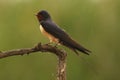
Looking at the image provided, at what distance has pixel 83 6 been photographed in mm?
9172

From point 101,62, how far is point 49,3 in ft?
3.38

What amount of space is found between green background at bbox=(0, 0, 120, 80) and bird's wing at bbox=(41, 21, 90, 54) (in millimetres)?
3756

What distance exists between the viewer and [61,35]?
16.1 ft

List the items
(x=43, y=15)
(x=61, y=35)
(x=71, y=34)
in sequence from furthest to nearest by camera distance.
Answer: (x=71, y=34) < (x=43, y=15) < (x=61, y=35)

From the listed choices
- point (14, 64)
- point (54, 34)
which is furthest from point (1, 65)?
point (54, 34)

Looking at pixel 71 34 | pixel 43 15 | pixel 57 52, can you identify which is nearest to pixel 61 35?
pixel 43 15

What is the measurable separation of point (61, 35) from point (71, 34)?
4.09m

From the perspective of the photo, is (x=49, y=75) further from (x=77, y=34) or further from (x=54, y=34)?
(x=54, y=34)

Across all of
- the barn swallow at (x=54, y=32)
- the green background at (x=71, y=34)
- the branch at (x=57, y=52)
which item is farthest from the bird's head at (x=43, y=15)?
the green background at (x=71, y=34)

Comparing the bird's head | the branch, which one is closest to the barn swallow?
the bird's head

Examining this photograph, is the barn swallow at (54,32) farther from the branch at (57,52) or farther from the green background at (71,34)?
the green background at (71,34)

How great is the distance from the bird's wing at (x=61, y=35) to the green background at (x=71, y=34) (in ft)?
12.3

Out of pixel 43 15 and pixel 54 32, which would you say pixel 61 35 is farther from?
pixel 43 15

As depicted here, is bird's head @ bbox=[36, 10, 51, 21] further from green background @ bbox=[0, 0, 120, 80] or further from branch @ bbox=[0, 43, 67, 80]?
green background @ bbox=[0, 0, 120, 80]
